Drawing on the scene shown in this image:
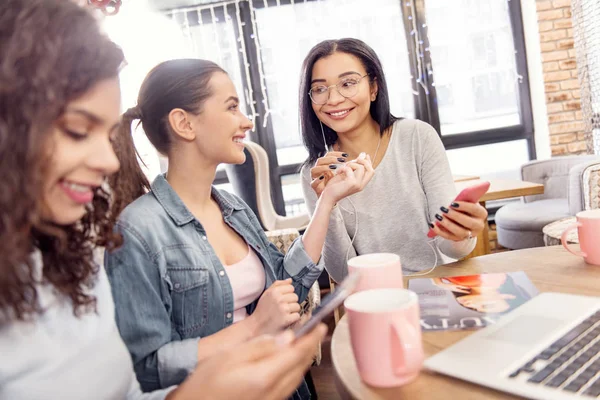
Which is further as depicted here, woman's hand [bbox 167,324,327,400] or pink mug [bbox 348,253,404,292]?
pink mug [bbox 348,253,404,292]

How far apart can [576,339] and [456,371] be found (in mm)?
180

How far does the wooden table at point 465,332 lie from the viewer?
0.63 meters

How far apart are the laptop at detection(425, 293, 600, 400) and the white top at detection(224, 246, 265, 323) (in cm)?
59

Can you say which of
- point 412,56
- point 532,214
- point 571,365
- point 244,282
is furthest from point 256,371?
point 412,56

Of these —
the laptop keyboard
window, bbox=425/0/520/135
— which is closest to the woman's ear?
the laptop keyboard

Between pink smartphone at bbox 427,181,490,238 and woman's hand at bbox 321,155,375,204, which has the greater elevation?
woman's hand at bbox 321,155,375,204

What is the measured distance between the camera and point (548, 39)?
4277mm

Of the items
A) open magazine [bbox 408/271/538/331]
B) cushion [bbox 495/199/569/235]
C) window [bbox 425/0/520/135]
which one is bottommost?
cushion [bbox 495/199/569/235]

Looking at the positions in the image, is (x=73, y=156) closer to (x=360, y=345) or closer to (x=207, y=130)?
(x=360, y=345)

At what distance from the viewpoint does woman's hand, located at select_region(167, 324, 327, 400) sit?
1.94ft

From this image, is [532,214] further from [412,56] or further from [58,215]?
[58,215]

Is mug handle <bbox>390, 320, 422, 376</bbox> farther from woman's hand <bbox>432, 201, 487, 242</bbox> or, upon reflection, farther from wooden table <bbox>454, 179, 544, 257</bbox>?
wooden table <bbox>454, 179, 544, 257</bbox>

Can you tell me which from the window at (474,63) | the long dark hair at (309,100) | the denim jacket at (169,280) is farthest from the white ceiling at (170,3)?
the denim jacket at (169,280)

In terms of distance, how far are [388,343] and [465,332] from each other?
22 cm
